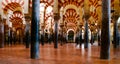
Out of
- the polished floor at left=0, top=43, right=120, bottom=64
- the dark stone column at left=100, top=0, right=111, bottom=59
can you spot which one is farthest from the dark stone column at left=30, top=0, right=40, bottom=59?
the dark stone column at left=100, top=0, right=111, bottom=59

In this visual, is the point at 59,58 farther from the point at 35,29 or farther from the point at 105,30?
the point at 105,30

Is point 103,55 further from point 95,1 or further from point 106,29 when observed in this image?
point 95,1

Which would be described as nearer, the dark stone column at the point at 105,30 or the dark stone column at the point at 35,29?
the dark stone column at the point at 105,30

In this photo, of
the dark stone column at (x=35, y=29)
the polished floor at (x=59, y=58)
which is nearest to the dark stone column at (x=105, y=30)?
the polished floor at (x=59, y=58)

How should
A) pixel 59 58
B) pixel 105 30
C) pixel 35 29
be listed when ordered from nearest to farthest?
pixel 105 30 → pixel 59 58 → pixel 35 29

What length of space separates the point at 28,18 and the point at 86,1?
5.92m

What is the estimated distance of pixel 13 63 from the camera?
12664mm

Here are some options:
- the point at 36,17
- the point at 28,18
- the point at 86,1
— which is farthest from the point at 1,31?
the point at 36,17

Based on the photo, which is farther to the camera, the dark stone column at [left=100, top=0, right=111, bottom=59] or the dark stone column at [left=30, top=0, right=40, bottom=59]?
the dark stone column at [left=30, top=0, right=40, bottom=59]

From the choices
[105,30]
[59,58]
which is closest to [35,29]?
[59,58]

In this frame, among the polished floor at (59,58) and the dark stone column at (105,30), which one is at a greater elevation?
the dark stone column at (105,30)

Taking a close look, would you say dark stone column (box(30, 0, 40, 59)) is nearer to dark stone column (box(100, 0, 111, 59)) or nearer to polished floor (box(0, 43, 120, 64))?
polished floor (box(0, 43, 120, 64))

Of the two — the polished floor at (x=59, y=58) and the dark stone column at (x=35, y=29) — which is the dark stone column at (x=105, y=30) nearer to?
the polished floor at (x=59, y=58)

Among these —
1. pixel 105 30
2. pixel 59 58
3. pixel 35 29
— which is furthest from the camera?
pixel 35 29
